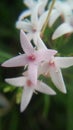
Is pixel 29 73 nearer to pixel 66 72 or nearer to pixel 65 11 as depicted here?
pixel 66 72

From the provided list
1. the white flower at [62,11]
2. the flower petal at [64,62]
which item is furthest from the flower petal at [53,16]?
the flower petal at [64,62]

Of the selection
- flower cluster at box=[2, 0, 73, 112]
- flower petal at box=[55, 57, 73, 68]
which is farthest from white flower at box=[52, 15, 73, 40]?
flower petal at box=[55, 57, 73, 68]

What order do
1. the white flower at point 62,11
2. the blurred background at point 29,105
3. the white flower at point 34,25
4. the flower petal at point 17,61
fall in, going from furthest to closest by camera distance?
the blurred background at point 29,105, the white flower at point 62,11, the white flower at point 34,25, the flower petal at point 17,61

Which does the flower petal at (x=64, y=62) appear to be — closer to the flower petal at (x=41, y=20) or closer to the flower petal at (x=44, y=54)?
the flower petal at (x=44, y=54)

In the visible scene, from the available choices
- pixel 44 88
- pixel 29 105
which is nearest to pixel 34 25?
pixel 44 88

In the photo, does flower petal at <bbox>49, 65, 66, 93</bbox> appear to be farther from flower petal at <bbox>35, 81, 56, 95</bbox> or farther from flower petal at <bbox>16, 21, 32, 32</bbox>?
flower petal at <bbox>16, 21, 32, 32</bbox>
